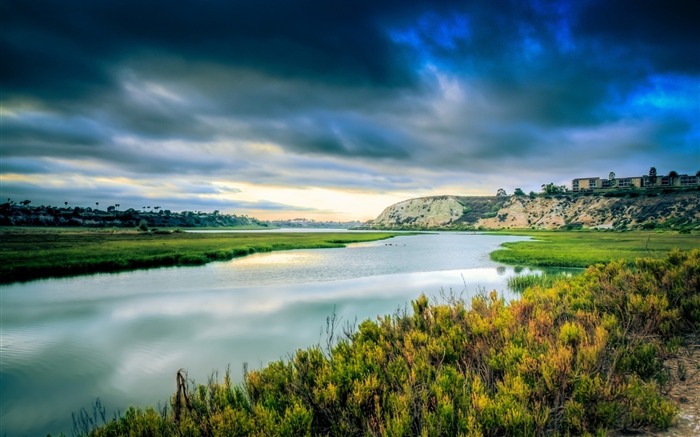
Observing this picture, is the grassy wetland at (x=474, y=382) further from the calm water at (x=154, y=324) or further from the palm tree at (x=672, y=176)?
the palm tree at (x=672, y=176)

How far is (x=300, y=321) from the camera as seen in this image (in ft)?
50.0

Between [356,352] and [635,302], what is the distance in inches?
291

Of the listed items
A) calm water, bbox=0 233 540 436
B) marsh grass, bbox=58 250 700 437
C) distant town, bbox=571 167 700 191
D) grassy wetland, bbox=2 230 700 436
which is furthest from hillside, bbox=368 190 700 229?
marsh grass, bbox=58 250 700 437

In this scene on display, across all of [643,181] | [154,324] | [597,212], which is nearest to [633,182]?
[643,181]

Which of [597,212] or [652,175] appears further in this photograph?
[652,175]

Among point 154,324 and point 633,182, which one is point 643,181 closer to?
point 633,182

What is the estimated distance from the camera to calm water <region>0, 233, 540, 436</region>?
30.9ft

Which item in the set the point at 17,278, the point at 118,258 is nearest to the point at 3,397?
the point at 17,278

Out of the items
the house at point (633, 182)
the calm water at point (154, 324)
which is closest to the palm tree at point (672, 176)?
the house at point (633, 182)

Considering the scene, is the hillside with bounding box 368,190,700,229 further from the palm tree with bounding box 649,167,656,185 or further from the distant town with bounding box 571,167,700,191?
the palm tree with bounding box 649,167,656,185

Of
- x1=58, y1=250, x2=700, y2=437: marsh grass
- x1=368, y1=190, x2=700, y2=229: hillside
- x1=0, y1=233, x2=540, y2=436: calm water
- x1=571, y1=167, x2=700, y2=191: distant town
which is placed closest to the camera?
x1=58, y1=250, x2=700, y2=437: marsh grass

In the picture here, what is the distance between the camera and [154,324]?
15586 millimetres

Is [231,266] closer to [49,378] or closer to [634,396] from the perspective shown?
[49,378]

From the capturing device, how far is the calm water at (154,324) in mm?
9406
